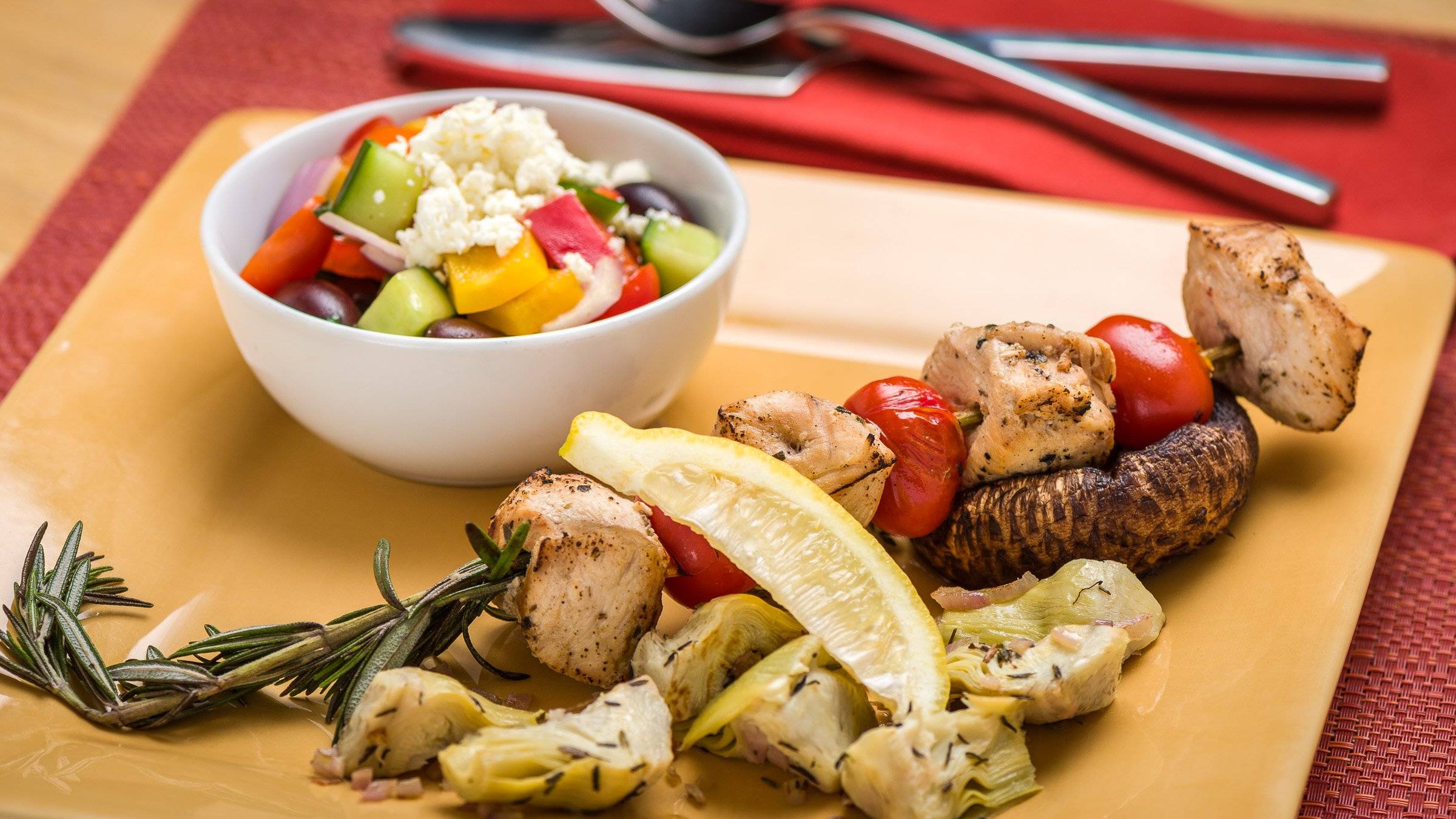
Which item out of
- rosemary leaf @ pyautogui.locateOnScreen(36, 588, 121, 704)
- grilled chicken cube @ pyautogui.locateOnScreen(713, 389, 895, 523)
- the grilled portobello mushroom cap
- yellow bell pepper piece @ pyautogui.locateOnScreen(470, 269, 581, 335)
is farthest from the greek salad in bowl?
the grilled portobello mushroom cap

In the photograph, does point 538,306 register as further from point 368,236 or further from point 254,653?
point 254,653

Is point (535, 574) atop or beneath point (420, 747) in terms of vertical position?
atop

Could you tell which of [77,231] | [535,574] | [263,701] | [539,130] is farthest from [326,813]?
[77,231]

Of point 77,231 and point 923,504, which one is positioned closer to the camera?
point 923,504

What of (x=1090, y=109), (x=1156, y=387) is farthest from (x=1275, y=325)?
(x=1090, y=109)

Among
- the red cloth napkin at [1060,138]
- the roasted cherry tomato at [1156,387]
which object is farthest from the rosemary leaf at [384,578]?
the red cloth napkin at [1060,138]

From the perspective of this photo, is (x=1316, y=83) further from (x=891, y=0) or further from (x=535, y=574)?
(x=535, y=574)
